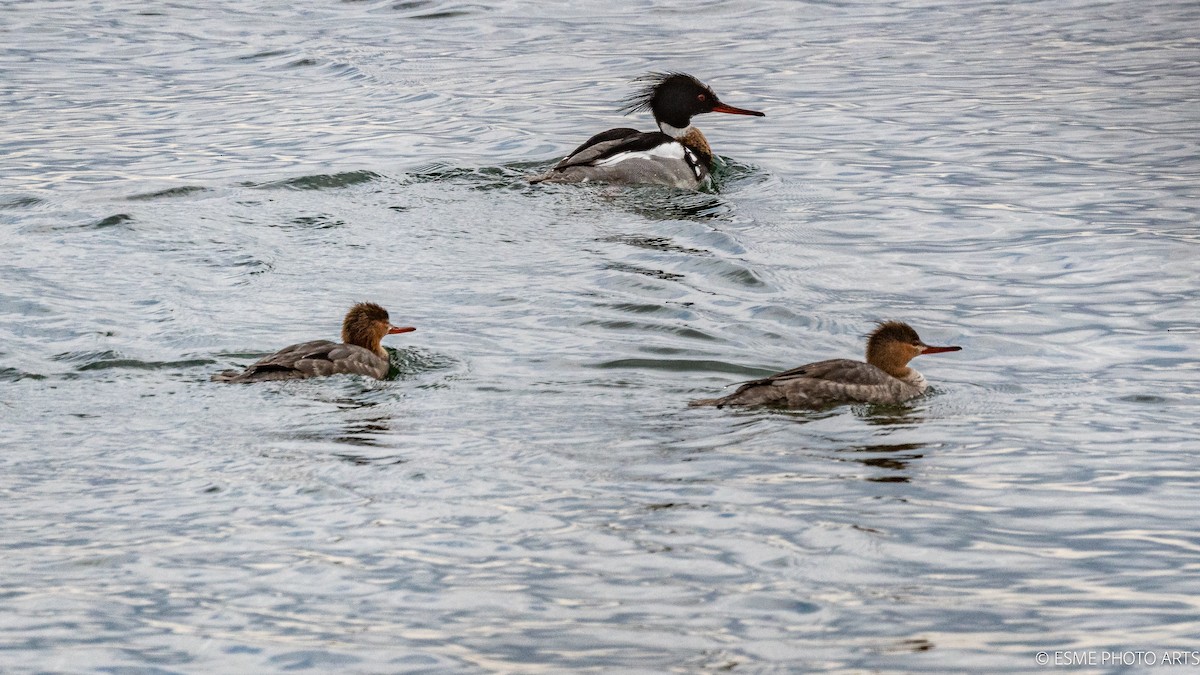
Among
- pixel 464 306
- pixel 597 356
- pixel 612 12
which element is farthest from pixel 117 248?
pixel 612 12

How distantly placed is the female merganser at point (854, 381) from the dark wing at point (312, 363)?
7.51 feet

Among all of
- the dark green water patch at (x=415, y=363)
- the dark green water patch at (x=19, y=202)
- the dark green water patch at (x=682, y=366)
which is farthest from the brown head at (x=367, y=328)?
the dark green water patch at (x=19, y=202)

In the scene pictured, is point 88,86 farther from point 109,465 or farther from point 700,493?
point 700,493

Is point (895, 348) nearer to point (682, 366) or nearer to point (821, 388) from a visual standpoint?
point (821, 388)

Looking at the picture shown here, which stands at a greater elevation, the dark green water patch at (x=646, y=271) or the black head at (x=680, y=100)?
the black head at (x=680, y=100)

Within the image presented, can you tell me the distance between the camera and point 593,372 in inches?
413

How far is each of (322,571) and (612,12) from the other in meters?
21.1

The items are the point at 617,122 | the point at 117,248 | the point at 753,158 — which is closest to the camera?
the point at 117,248

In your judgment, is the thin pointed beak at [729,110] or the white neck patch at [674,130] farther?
the white neck patch at [674,130]

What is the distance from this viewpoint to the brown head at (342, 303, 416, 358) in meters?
11.0

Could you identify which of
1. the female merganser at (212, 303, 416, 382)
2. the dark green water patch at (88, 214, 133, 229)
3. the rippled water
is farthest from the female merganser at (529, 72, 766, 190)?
the female merganser at (212, 303, 416, 382)

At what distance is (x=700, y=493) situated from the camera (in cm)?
817

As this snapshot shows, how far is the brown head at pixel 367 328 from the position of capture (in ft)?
36.0

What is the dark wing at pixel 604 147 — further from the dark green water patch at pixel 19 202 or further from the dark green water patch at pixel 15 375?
the dark green water patch at pixel 15 375
